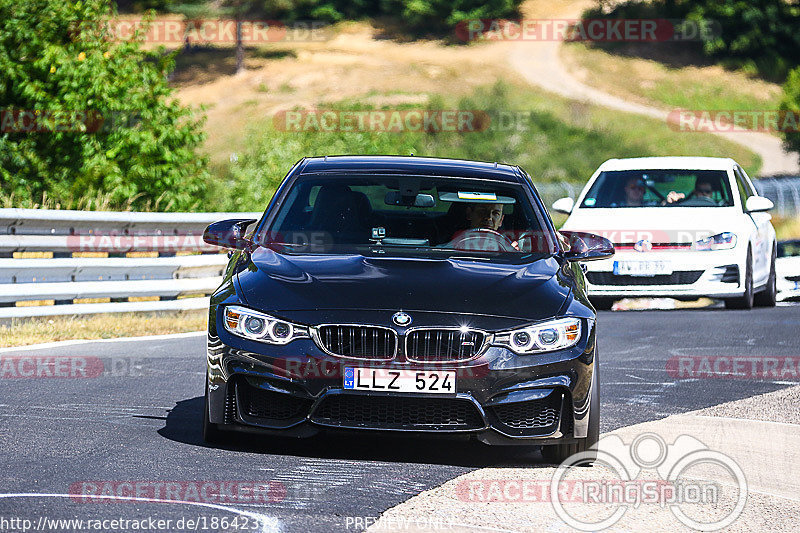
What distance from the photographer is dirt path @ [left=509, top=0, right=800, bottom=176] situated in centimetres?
7635

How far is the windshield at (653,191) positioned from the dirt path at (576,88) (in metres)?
57.3

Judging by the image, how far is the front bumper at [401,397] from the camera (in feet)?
20.7

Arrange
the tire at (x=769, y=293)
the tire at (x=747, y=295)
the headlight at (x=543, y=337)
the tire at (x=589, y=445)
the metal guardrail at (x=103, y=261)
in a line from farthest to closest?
the tire at (x=769, y=293) < the tire at (x=747, y=295) < the metal guardrail at (x=103, y=261) < the tire at (x=589, y=445) < the headlight at (x=543, y=337)

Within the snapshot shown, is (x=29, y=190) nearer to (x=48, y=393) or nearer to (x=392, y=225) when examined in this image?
(x=48, y=393)

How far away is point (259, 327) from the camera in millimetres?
6438

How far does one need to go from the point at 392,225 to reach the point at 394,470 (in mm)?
1913

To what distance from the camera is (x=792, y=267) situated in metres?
18.7

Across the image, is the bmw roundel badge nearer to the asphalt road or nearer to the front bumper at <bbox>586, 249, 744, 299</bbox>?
the asphalt road

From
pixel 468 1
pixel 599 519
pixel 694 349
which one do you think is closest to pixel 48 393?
pixel 599 519

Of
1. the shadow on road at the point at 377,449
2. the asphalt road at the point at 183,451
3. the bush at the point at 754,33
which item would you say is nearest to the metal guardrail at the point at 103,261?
the asphalt road at the point at 183,451

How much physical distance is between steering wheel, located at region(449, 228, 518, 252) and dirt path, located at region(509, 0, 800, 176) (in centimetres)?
6643

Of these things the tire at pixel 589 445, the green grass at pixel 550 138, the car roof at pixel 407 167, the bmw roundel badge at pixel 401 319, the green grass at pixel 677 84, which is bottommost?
the green grass at pixel 550 138

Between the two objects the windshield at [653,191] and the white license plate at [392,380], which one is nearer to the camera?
the white license plate at [392,380]

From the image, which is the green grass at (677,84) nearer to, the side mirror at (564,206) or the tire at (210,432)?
the side mirror at (564,206)
